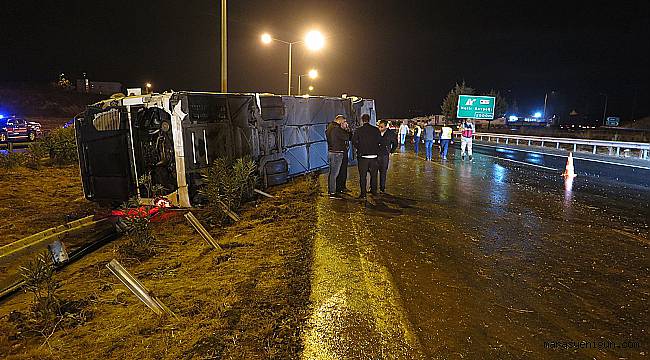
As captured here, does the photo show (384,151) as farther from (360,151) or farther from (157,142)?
(157,142)

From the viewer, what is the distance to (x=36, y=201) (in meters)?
Answer: 11.2

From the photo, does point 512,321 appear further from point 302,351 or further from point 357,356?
point 302,351

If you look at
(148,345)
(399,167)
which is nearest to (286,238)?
(148,345)

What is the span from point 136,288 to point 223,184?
4274mm

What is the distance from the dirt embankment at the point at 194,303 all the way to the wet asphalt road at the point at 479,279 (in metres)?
0.32

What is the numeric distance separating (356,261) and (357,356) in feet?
7.48

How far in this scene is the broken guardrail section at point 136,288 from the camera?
167 inches

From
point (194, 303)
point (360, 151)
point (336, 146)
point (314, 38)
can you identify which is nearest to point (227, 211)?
point (336, 146)

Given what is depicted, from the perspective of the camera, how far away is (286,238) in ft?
23.5

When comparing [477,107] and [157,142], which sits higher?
[477,107]

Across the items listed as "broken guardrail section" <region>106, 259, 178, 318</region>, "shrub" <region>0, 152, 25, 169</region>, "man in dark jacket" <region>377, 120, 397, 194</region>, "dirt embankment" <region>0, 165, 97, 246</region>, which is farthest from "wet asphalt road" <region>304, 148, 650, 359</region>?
"shrub" <region>0, 152, 25, 169</region>

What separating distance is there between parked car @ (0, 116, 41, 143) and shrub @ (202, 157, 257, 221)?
26930mm

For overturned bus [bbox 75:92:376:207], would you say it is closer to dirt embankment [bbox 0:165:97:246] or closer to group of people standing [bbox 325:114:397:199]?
dirt embankment [bbox 0:165:97:246]

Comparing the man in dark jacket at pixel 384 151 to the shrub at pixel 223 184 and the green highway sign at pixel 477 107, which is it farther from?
the green highway sign at pixel 477 107
